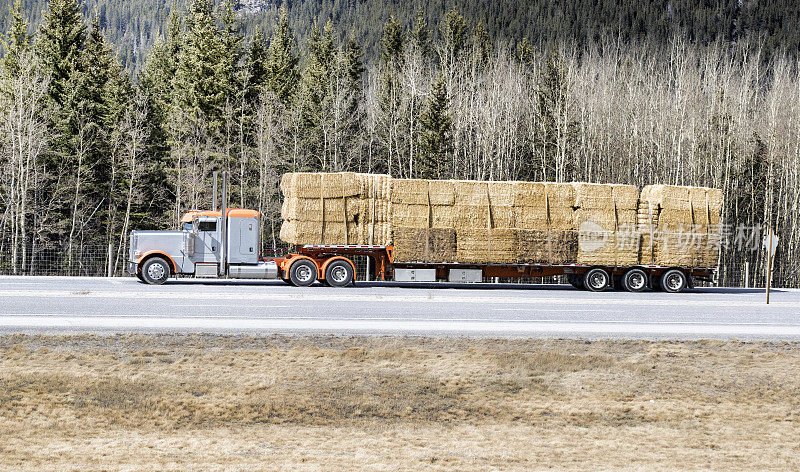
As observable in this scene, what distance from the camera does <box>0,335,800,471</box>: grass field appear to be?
6.71 m

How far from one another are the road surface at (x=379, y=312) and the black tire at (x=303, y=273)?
1.17 feet

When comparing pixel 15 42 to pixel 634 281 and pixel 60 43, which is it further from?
pixel 634 281

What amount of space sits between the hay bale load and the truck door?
2342 mm

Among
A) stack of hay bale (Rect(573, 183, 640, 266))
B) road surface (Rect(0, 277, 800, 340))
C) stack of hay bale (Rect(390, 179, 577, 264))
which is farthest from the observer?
stack of hay bale (Rect(573, 183, 640, 266))

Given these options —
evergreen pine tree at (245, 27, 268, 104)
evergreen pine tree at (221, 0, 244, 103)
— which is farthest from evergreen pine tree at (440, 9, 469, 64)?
evergreen pine tree at (221, 0, 244, 103)

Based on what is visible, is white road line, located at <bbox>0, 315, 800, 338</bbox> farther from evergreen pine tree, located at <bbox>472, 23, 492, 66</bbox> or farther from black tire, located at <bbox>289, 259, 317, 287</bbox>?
evergreen pine tree, located at <bbox>472, 23, 492, 66</bbox>

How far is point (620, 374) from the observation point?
1040 centimetres

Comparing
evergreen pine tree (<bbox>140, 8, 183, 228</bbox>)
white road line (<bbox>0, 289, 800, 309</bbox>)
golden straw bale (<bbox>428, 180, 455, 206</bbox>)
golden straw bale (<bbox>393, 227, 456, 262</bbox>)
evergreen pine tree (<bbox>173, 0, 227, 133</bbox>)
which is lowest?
white road line (<bbox>0, 289, 800, 309</bbox>)

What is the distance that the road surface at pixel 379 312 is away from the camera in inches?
577

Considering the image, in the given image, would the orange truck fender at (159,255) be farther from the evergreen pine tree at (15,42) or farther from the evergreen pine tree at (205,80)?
the evergreen pine tree at (15,42)

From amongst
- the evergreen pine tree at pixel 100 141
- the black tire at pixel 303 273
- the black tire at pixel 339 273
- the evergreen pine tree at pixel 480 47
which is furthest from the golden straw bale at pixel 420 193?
the evergreen pine tree at pixel 480 47

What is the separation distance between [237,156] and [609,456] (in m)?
44.9

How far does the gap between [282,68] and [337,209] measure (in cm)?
3829

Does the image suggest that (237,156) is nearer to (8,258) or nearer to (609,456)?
(8,258)
